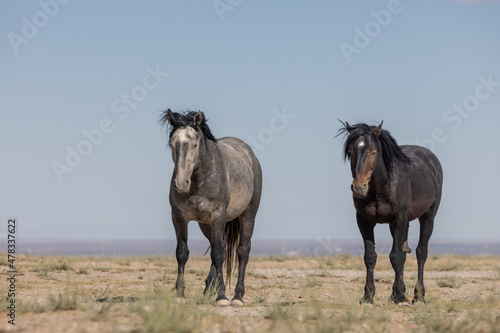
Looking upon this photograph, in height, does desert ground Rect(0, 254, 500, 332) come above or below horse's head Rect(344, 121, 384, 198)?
below

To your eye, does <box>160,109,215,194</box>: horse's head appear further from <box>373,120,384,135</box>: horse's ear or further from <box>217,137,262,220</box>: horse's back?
<box>373,120,384,135</box>: horse's ear

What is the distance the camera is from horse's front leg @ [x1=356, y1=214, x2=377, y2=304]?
11164 mm

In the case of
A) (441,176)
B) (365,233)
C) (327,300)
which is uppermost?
(441,176)

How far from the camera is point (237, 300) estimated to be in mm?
10719

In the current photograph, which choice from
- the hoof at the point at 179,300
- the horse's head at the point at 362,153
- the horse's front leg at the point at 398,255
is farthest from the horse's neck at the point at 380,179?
the hoof at the point at 179,300

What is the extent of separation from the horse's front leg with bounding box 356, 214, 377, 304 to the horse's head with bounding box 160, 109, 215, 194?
3207 mm

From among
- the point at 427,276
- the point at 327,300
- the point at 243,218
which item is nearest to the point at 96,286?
the point at 243,218

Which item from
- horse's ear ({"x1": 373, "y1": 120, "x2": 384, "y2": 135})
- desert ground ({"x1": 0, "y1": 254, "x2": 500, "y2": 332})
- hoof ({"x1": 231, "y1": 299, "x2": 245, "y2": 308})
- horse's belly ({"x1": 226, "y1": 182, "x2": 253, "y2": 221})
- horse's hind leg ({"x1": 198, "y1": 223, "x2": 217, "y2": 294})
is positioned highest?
horse's ear ({"x1": 373, "y1": 120, "x2": 384, "y2": 135})

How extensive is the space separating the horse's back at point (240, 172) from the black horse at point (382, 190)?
1.83 meters

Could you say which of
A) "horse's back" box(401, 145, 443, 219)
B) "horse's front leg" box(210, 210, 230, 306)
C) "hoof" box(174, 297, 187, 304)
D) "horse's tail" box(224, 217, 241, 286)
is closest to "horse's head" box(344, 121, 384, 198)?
"horse's back" box(401, 145, 443, 219)

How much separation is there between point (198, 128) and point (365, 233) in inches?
137

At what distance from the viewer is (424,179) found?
1243 centimetres

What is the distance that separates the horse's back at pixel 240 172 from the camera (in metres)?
11.3

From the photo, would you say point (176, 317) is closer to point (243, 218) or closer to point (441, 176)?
point (243, 218)
